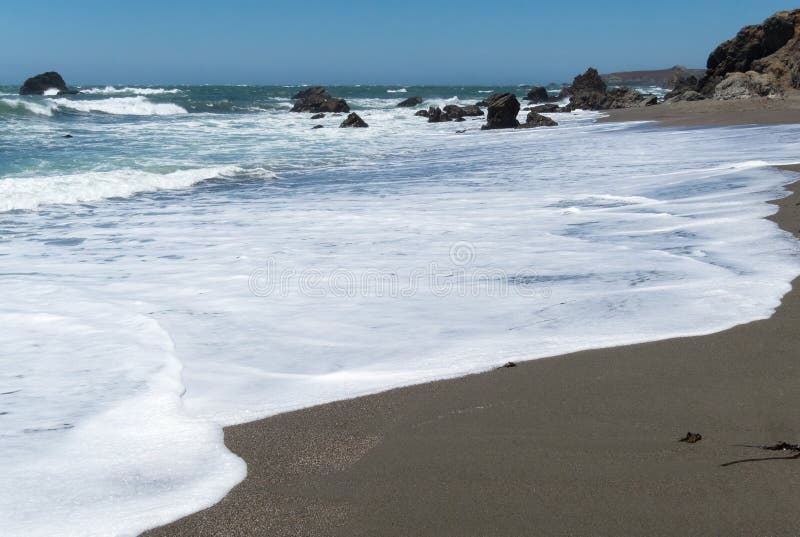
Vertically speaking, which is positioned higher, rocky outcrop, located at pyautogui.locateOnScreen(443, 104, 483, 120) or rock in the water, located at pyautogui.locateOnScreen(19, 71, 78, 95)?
rock in the water, located at pyautogui.locateOnScreen(19, 71, 78, 95)

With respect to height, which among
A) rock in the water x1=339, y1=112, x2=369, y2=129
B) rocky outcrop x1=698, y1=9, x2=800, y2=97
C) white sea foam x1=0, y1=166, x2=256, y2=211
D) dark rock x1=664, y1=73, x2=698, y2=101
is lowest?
white sea foam x1=0, y1=166, x2=256, y2=211

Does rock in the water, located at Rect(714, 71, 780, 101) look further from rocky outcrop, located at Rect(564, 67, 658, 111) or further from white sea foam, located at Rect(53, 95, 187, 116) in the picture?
white sea foam, located at Rect(53, 95, 187, 116)

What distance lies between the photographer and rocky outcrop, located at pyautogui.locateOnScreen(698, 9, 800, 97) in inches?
1297

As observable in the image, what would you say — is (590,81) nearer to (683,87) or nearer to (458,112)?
(683,87)

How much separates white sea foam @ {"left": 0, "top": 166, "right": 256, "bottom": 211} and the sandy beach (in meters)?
8.52

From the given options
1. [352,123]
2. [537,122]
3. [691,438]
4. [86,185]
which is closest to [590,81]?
[537,122]

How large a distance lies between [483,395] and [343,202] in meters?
6.81

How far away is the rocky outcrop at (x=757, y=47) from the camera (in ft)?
108

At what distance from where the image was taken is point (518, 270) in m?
5.36

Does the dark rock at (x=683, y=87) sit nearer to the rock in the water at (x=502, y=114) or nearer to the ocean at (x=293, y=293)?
the rock in the water at (x=502, y=114)

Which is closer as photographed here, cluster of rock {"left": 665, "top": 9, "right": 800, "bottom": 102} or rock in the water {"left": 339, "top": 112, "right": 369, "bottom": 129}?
rock in the water {"left": 339, "top": 112, "right": 369, "bottom": 129}

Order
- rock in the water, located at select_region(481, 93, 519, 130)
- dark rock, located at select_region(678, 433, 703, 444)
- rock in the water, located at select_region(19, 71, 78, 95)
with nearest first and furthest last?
dark rock, located at select_region(678, 433, 703, 444) < rock in the water, located at select_region(481, 93, 519, 130) < rock in the water, located at select_region(19, 71, 78, 95)

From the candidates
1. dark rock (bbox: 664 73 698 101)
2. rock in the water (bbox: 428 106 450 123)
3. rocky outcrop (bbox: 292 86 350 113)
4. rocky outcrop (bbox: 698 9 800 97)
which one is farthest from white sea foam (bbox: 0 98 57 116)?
Result: rocky outcrop (bbox: 698 9 800 97)

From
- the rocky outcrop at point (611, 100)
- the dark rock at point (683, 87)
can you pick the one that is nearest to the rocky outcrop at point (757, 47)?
the dark rock at point (683, 87)
